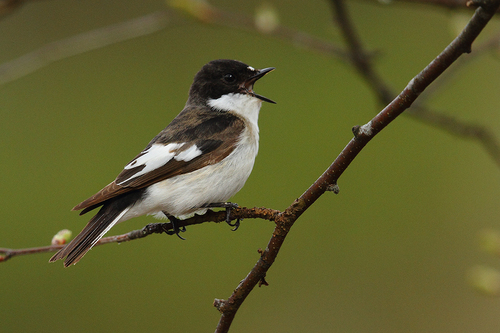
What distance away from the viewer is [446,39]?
6863 millimetres

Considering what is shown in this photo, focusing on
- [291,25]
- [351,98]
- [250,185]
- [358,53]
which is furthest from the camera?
[291,25]

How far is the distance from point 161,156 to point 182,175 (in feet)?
0.65

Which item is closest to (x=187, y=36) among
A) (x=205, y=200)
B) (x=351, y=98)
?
(x=351, y=98)

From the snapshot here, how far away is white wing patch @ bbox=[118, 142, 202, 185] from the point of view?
127 inches

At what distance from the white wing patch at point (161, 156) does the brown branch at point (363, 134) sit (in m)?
1.32

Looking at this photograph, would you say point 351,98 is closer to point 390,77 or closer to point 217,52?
point 390,77

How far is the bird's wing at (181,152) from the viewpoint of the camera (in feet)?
Result: 10.1

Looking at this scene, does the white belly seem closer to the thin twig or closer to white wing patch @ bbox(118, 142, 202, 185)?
white wing patch @ bbox(118, 142, 202, 185)

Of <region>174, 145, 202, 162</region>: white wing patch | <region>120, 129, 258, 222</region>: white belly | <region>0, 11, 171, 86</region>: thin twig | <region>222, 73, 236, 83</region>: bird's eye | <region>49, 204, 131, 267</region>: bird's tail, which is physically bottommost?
<region>49, 204, 131, 267</region>: bird's tail

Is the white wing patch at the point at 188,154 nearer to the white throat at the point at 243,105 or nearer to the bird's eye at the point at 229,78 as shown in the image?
the white throat at the point at 243,105

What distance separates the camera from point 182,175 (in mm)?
3207

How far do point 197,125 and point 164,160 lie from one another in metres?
0.39

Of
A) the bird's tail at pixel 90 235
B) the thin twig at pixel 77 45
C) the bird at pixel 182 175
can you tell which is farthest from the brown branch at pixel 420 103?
the bird's tail at pixel 90 235

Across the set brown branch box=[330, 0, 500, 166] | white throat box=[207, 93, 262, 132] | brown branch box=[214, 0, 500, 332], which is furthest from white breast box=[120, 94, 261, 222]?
brown branch box=[214, 0, 500, 332]
